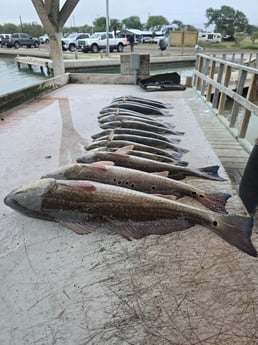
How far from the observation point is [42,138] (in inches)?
198

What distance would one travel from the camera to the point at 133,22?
10912 centimetres

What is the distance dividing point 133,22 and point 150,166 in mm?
119991

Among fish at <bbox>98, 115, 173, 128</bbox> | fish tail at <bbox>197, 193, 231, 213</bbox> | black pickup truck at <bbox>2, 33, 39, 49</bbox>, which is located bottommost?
black pickup truck at <bbox>2, 33, 39, 49</bbox>

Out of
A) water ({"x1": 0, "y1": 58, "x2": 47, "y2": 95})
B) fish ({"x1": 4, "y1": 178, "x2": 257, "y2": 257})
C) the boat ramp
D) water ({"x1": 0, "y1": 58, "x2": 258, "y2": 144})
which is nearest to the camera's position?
the boat ramp

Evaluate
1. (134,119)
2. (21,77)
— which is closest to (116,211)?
(134,119)

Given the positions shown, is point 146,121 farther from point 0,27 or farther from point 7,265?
point 0,27

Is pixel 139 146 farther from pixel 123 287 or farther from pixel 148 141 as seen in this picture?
pixel 123 287

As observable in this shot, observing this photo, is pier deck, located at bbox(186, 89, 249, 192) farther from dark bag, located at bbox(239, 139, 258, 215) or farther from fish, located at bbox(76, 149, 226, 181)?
fish, located at bbox(76, 149, 226, 181)

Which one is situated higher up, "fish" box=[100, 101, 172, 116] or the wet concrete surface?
the wet concrete surface

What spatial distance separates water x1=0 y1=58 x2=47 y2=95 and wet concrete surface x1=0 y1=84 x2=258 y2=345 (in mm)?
16127

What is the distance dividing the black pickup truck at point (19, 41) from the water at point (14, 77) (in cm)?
712

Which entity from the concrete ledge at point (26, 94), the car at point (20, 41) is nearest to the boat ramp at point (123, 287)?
the concrete ledge at point (26, 94)

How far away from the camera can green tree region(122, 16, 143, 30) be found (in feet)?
348

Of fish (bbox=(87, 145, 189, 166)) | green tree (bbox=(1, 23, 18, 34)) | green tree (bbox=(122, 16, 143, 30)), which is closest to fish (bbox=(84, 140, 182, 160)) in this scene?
fish (bbox=(87, 145, 189, 166))
